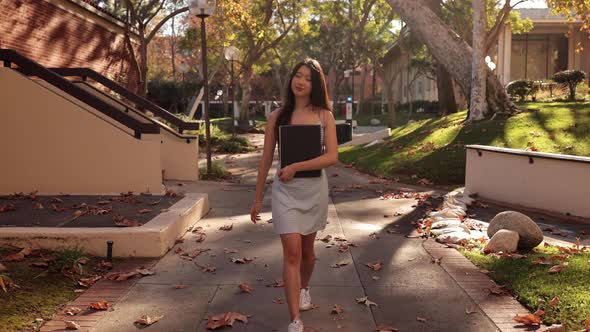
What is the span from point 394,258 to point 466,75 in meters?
11.7

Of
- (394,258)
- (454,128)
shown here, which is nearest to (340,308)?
(394,258)

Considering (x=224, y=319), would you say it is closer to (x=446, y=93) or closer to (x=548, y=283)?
(x=548, y=283)

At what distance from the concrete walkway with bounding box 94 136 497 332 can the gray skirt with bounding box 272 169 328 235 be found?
793mm

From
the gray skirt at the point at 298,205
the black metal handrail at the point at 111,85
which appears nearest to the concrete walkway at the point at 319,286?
the gray skirt at the point at 298,205

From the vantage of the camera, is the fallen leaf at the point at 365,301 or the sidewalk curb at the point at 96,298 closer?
the sidewalk curb at the point at 96,298

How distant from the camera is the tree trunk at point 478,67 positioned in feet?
50.7

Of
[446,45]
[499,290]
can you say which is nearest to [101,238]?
[499,290]

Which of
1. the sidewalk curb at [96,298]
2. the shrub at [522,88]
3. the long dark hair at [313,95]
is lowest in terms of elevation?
the sidewalk curb at [96,298]

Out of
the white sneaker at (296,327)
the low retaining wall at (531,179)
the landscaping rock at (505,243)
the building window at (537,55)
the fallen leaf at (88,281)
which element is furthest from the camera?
the building window at (537,55)

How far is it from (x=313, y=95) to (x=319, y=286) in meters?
1.93

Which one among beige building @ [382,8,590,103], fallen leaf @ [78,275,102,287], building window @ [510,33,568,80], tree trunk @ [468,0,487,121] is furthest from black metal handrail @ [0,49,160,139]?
building window @ [510,33,568,80]

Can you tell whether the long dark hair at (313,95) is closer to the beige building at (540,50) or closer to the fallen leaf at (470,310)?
the fallen leaf at (470,310)

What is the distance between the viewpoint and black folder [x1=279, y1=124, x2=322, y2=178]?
151 inches

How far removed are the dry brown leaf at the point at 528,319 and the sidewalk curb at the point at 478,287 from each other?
46 mm
